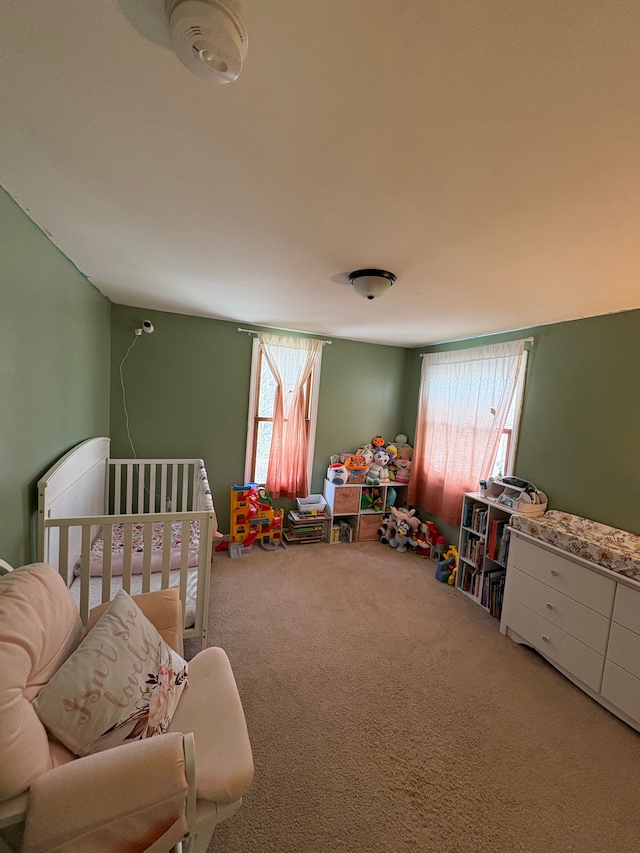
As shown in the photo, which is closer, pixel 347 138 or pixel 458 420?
pixel 347 138

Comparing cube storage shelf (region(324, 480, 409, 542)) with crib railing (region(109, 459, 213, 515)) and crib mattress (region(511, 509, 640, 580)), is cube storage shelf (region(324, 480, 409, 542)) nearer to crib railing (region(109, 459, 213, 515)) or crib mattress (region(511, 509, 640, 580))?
crib railing (region(109, 459, 213, 515))

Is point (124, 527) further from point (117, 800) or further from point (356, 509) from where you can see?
point (356, 509)

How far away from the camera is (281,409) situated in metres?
3.73

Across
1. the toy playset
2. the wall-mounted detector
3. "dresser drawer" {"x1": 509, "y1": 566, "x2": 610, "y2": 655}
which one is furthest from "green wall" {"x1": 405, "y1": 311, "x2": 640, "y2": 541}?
the wall-mounted detector

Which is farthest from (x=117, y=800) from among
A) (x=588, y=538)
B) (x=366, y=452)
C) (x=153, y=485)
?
(x=366, y=452)

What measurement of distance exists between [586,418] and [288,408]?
2.60 metres

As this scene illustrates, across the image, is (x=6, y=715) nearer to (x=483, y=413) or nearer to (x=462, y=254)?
(x=462, y=254)

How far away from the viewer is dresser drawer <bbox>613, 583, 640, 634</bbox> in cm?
176

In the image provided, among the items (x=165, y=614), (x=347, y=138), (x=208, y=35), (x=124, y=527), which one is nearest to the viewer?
(x=208, y=35)

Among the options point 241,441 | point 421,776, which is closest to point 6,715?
→ point 421,776

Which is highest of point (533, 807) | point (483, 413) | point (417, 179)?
point (417, 179)

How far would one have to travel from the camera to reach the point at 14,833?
790 mm

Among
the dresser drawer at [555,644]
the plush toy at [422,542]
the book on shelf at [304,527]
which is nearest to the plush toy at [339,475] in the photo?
the book on shelf at [304,527]

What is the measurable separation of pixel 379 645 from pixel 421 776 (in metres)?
0.80
